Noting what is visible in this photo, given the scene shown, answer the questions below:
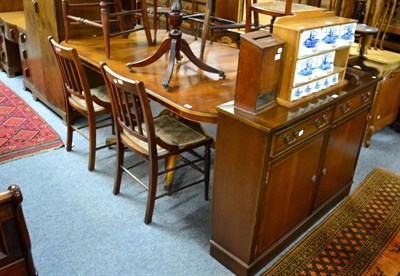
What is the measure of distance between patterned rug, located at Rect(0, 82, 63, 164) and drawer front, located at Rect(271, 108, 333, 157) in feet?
6.54

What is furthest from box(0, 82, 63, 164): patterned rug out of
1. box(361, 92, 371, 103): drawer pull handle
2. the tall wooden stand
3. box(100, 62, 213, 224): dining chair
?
box(361, 92, 371, 103): drawer pull handle

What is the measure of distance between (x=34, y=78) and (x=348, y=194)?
297 centimetres

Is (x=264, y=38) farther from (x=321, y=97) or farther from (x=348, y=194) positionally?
(x=348, y=194)

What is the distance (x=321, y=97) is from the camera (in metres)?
1.86

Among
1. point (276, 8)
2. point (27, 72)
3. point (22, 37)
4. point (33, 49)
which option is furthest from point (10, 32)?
point (276, 8)

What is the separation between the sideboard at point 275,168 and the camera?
1.63m

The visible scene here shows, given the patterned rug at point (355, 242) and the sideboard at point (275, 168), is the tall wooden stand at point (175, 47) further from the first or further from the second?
the patterned rug at point (355, 242)

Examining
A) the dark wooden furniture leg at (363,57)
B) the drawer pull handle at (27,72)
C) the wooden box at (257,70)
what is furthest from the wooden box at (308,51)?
the drawer pull handle at (27,72)

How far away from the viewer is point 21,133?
3.16 metres

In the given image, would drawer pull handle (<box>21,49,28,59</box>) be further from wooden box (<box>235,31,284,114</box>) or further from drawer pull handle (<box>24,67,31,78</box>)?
wooden box (<box>235,31,284,114</box>)

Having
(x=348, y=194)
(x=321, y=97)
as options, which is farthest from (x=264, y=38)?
(x=348, y=194)

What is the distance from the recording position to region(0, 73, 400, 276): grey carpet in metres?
1.95

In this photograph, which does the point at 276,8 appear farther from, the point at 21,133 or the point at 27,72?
the point at 27,72

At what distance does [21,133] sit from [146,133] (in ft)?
5.32
